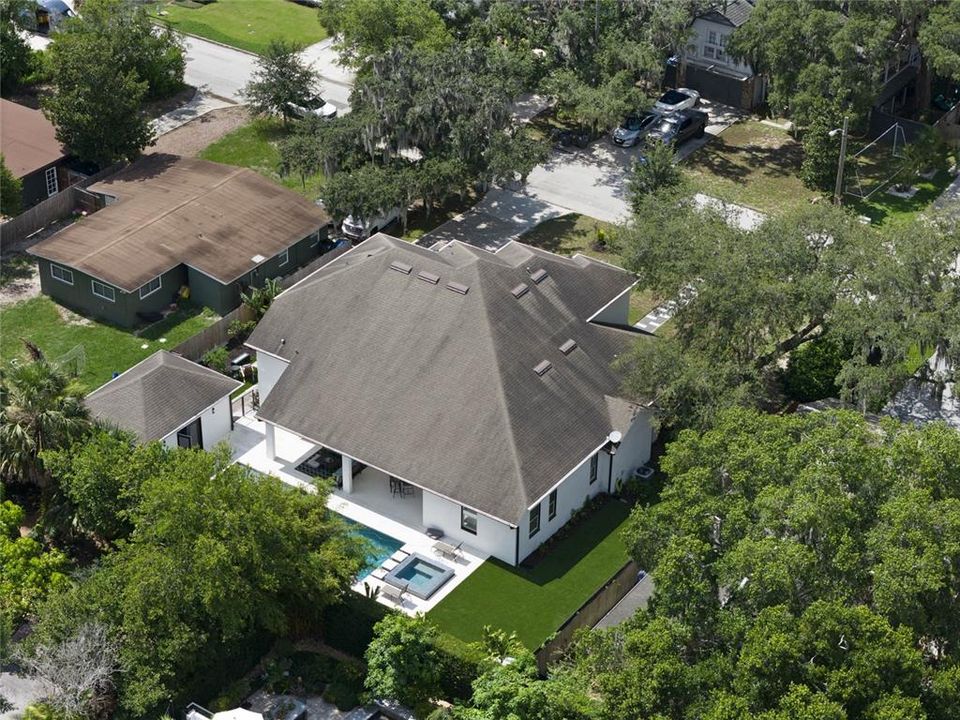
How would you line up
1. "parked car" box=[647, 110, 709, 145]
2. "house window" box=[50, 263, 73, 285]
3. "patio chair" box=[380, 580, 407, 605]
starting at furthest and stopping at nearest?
"parked car" box=[647, 110, 709, 145], "house window" box=[50, 263, 73, 285], "patio chair" box=[380, 580, 407, 605]

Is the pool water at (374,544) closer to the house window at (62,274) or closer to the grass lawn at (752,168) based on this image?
the house window at (62,274)

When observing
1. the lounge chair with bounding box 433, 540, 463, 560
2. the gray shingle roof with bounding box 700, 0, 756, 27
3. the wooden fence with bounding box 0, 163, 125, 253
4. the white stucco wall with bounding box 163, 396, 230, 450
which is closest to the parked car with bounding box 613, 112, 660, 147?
the gray shingle roof with bounding box 700, 0, 756, 27

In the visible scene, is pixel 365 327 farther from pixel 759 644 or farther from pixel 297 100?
pixel 297 100

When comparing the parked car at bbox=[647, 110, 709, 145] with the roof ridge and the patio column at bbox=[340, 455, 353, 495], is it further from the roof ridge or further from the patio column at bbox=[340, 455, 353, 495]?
the patio column at bbox=[340, 455, 353, 495]

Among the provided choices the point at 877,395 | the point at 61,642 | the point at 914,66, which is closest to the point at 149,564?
the point at 61,642

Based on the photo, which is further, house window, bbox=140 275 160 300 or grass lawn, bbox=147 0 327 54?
grass lawn, bbox=147 0 327 54

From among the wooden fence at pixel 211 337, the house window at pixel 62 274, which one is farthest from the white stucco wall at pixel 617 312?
the house window at pixel 62 274

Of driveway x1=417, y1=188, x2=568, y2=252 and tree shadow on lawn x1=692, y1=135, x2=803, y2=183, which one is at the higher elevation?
tree shadow on lawn x1=692, y1=135, x2=803, y2=183

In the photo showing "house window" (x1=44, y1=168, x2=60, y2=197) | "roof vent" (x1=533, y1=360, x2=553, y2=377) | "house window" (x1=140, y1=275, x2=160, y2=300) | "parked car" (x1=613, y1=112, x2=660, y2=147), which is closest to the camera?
"roof vent" (x1=533, y1=360, x2=553, y2=377)
